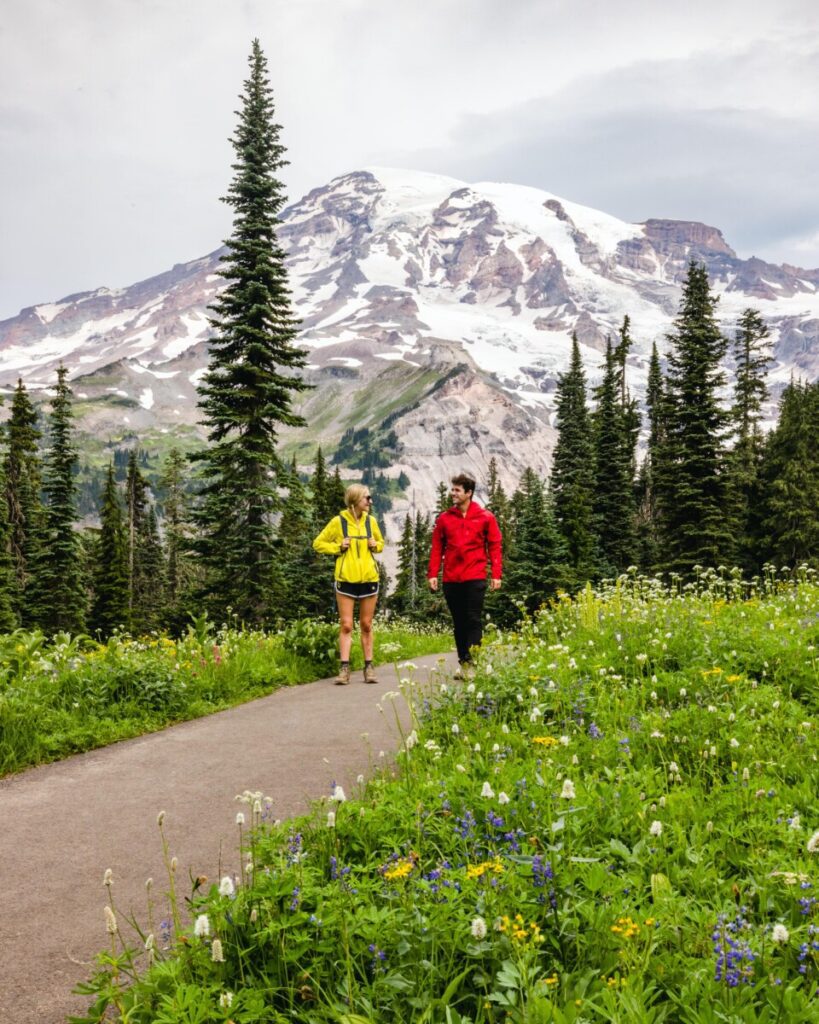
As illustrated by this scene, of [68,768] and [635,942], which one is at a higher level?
[635,942]

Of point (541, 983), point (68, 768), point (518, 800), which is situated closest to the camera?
point (541, 983)

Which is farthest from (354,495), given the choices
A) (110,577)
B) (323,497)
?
(323,497)

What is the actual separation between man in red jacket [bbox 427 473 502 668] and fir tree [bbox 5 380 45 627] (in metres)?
44.9

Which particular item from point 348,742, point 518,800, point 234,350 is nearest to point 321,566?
point 234,350

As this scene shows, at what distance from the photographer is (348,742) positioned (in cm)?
692

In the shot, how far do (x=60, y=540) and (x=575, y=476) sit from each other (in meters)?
38.2

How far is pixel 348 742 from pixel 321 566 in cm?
4088

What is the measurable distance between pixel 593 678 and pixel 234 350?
1855 centimetres

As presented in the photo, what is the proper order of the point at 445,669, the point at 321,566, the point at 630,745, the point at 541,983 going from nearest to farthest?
the point at 541,983 < the point at 630,745 < the point at 445,669 < the point at 321,566

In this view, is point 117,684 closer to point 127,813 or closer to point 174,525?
point 127,813

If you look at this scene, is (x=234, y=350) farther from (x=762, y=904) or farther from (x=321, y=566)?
(x=321, y=566)

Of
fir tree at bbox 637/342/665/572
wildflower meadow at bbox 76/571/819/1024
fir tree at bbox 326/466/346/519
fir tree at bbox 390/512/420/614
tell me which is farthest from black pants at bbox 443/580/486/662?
fir tree at bbox 390/512/420/614

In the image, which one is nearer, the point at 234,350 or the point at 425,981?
the point at 425,981

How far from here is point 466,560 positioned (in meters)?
9.03
